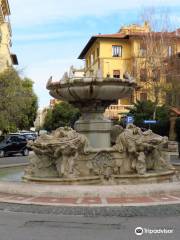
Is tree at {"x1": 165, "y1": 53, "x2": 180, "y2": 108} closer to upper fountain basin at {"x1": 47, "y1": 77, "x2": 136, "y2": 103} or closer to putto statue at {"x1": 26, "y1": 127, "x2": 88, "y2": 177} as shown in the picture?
upper fountain basin at {"x1": 47, "y1": 77, "x2": 136, "y2": 103}

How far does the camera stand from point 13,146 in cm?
3725

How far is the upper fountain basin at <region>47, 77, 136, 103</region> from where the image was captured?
14625mm

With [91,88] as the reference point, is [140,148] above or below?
below

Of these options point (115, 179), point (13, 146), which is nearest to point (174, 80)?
point (13, 146)

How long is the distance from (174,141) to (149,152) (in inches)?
999

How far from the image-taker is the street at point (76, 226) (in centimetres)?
815

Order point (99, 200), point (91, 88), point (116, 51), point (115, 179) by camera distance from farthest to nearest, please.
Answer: point (116, 51), point (91, 88), point (115, 179), point (99, 200)

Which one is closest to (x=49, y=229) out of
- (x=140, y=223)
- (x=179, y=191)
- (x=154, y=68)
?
(x=140, y=223)

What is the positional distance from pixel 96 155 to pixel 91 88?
1.85 meters

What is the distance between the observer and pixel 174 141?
39406 millimetres

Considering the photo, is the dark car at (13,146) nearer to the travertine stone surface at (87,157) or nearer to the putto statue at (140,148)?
the travertine stone surface at (87,157)

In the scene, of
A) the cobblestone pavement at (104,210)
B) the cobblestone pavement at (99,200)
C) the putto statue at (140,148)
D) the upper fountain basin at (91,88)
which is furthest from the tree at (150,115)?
the cobblestone pavement at (104,210)

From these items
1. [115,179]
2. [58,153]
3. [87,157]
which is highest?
[58,153]

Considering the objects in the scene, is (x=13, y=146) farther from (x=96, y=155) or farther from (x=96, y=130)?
(x=96, y=155)
